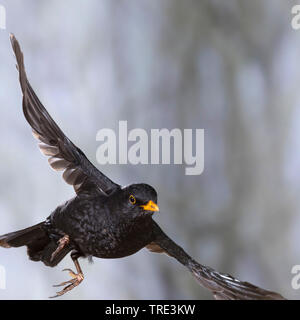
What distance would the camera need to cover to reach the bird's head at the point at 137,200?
5.60ft

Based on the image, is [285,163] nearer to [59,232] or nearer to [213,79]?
[213,79]

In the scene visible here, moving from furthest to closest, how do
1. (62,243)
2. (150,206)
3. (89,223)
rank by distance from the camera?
(62,243) → (89,223) → (150,206)

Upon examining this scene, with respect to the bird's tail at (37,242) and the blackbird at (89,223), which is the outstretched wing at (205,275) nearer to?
the blackbird at (89,223)

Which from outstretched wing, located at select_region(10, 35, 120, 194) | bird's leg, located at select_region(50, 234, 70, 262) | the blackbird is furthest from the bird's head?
bird's leg, located at select_region(50, 234, 70, 262)

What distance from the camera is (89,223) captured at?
182 cm

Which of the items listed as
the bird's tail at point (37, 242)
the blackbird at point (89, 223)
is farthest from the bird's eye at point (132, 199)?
the bird's tail at point (37, 242)

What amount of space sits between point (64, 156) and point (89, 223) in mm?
269

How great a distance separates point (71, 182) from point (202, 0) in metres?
1.42

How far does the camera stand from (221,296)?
1982mm

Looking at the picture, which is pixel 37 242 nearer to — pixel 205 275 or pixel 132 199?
pixel 132 199

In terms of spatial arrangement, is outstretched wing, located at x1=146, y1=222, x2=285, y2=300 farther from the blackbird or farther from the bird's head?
the bird's head

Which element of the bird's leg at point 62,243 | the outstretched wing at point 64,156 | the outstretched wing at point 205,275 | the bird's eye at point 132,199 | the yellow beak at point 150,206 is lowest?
the outstretched wing at point 205,275

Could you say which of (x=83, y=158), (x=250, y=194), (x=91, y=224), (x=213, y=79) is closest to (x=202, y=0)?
(x=213, y=79)

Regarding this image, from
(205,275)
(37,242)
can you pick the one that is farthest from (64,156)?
(205,275)
